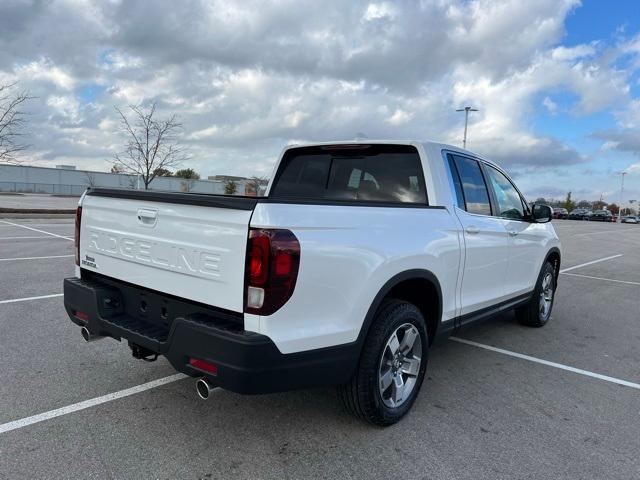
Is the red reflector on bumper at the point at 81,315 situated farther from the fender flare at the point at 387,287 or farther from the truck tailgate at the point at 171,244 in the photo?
the fender flare at the point at 387,287

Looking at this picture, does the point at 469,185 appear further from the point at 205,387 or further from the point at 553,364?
the point at 205,387

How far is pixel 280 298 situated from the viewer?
8.30ft

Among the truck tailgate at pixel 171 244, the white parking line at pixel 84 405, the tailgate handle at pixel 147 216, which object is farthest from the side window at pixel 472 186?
the white parking line at pixel 84 405

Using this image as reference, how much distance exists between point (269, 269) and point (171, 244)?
750 millimetres

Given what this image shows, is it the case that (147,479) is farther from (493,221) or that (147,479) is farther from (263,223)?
(493,221)

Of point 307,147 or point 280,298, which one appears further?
point 307,147

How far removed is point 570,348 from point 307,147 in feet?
11.7

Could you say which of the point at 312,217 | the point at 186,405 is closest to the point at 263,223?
the point at 312,217

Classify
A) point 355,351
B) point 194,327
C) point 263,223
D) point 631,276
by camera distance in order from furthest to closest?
point 631,276 < point 355,351 < point 194,327 < point 263,223

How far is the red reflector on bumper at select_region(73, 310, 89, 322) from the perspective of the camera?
3.42 metres

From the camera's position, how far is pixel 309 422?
3.37 m

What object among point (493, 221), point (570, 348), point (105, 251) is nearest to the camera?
point (105, 251)

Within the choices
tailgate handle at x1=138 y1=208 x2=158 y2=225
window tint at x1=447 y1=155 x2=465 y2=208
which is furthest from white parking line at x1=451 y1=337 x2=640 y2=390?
tailgate handle at x1=138 y1=208 x2=158 y2=225

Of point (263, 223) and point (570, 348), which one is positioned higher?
point (263, 223)
